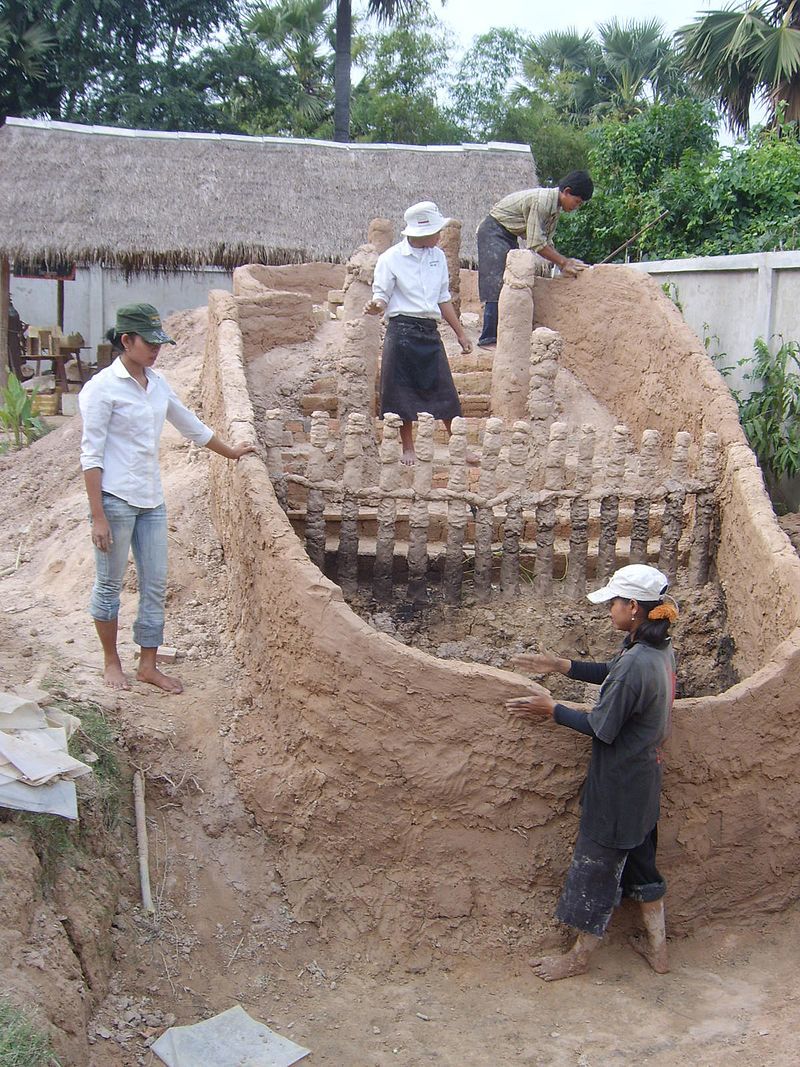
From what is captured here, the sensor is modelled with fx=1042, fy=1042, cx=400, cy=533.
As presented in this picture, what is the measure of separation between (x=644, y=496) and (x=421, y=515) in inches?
46.1

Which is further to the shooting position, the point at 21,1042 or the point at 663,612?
the point at 663,612

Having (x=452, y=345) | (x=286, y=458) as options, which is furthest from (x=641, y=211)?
(x=286, y=458)

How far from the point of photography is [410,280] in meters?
5.84

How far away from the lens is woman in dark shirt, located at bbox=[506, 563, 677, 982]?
3469mm

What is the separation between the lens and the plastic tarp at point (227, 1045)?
123 inches

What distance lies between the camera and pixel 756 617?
4.77 m

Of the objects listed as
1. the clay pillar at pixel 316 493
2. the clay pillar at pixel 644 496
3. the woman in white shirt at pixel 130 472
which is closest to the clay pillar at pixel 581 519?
the clay pillar at pixel 644 496

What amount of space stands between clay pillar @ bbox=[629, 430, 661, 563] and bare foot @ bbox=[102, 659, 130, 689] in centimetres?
269

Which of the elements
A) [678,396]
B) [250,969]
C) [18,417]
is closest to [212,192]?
[18,417]

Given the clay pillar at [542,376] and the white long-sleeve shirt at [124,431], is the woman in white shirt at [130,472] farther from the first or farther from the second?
the clay pillar at [542,376]

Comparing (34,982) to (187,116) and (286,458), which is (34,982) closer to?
(286,458)

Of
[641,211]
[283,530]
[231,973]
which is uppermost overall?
[641,211]

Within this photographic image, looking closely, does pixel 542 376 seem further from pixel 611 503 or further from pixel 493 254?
pixel 493 254

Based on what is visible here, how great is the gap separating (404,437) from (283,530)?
1966 mm
